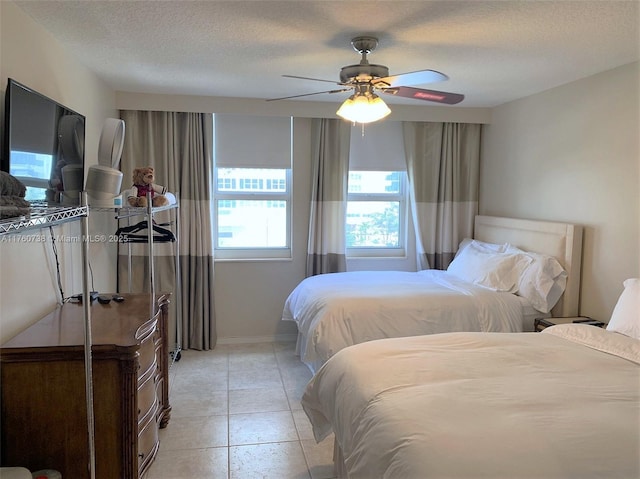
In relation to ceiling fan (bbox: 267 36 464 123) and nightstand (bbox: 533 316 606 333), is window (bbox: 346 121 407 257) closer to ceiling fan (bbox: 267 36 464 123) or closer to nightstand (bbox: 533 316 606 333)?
nightstand (bbox: 533 316 606 333)

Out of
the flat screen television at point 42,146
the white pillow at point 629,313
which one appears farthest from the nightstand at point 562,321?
the flat screen television at point 42,146

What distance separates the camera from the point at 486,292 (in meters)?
3.69

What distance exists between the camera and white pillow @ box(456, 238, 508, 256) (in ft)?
13.8

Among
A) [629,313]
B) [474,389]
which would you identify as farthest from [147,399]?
[629,313]

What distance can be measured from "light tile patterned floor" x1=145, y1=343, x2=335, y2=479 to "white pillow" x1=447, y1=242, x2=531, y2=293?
165cm

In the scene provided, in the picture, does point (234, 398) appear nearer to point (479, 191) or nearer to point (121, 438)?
point (121, 438)

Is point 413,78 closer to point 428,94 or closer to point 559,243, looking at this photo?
point 428,94

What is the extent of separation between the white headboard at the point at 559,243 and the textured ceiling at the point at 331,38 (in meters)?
1.15

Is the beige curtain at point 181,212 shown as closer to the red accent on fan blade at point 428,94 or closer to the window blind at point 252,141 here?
the window blind at point 252,141

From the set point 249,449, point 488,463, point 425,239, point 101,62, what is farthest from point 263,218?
point 488,463

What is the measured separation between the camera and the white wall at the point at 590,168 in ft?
10.4

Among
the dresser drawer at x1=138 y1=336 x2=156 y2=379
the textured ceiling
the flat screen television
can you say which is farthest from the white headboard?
the flat screen television

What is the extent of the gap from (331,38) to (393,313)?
1906 mm

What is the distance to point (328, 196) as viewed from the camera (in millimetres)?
4707
